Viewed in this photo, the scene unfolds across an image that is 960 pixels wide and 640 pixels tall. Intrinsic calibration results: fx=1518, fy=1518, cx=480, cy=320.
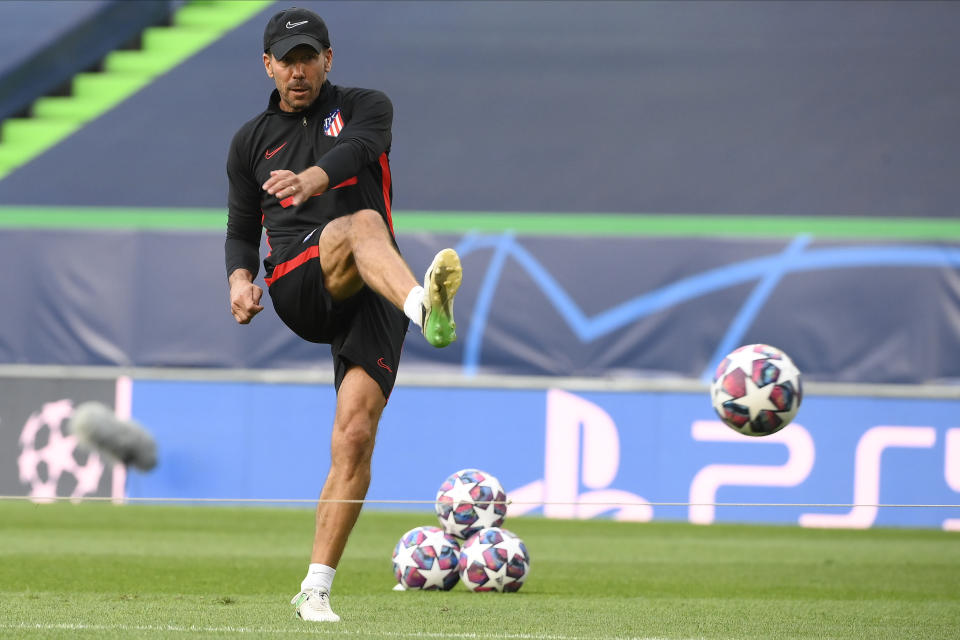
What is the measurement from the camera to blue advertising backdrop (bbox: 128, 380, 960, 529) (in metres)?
10.9

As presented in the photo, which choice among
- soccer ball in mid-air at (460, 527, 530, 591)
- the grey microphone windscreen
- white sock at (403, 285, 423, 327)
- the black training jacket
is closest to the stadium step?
the grey microphone windscreen

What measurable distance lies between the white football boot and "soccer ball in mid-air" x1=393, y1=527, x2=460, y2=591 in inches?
64.1

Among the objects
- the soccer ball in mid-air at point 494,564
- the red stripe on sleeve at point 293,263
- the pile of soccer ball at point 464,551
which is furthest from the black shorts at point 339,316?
the soccer ball in mid-air at point 494,564

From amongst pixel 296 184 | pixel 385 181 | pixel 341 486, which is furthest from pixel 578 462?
pixel 296 184

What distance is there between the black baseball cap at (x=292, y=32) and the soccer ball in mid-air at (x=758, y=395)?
1967 millimetres

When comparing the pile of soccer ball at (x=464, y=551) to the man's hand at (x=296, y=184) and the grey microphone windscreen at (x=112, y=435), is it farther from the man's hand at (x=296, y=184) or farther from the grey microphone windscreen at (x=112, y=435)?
the grey microphone windscreen at (x=112, y=435)

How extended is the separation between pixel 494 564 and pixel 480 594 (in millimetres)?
132

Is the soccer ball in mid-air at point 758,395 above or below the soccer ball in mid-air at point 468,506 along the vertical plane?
above

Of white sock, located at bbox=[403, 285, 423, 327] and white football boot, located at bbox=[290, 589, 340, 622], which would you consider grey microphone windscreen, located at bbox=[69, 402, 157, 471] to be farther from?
white sock, located at bbox=[403, 285, 423, 327]

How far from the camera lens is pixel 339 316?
4789 millimetres

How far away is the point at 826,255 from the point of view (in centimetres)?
1188

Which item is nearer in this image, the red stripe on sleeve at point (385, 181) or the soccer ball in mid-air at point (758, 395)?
the red stripe on sleeve at point (385, 181)

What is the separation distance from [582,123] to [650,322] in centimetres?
326

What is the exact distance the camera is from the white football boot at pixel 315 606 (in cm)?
456
